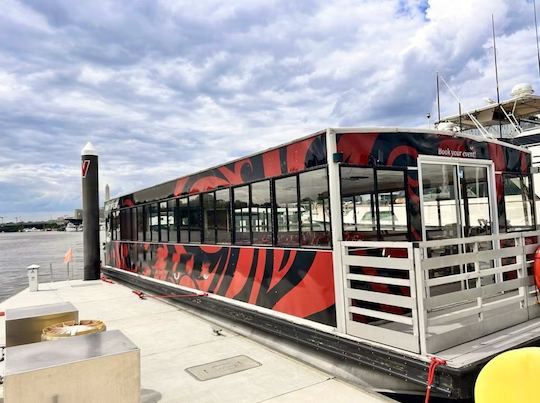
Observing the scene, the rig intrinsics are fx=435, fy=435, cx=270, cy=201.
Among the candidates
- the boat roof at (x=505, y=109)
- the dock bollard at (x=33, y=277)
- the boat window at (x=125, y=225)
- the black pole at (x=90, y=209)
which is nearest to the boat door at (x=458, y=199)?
the boat roof at (x=505, y=109)

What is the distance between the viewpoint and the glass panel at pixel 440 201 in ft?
18.1

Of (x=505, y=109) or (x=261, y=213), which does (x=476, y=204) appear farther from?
(x=505, y=109)

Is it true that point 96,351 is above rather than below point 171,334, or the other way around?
above

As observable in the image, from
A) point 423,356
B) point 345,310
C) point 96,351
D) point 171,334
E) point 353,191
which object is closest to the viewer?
point 96,351

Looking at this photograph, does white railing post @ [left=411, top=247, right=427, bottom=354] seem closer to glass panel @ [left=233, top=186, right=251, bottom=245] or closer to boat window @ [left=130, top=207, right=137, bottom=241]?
glass panel @ [left=233, top=186, right=251, bottom=245]

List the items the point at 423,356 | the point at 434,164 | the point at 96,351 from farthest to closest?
the point at 434,164, the point at 423,356, the point at 96,351

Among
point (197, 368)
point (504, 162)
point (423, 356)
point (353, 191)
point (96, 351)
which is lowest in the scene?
point (197, 368)

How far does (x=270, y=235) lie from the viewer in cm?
596

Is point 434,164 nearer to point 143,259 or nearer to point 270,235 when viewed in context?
point 270,235

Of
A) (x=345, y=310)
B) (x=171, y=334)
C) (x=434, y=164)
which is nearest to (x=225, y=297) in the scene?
(x=171, y=334)

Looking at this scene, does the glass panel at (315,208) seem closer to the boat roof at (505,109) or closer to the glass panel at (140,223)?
the glass panel at (140,223)

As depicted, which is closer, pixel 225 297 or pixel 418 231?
pixel 418 231

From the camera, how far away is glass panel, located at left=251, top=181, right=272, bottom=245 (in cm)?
597

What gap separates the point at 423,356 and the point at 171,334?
426 cm
